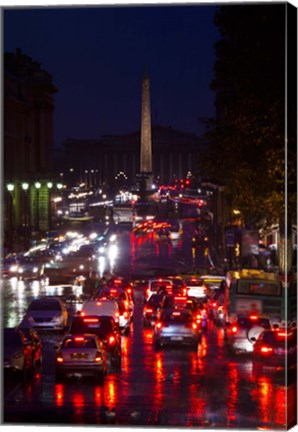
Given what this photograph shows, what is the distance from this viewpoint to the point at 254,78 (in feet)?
114

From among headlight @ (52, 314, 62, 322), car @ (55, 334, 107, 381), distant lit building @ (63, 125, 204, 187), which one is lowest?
car @ (55, 334, 107, 381)

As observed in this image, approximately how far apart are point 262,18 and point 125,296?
13.1 meters

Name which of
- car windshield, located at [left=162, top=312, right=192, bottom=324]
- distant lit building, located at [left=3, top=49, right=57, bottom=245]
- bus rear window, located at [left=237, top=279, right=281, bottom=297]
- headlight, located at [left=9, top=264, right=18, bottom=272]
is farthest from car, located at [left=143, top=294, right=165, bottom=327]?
car windshield, located at [left=162, top=312, right=192, bottom=324]

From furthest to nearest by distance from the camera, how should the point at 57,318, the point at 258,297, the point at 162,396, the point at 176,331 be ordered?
the point at 258,297, the point at 57,318, the point at 176,331, the point at 162,396

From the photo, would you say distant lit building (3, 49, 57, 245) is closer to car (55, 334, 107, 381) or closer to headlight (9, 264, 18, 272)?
headlight (9, 264, 18, 272)

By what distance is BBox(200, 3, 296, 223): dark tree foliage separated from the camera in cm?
3145

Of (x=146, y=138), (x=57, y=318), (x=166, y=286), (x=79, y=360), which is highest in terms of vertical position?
(x=146, y=138)

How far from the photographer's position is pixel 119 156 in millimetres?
27422

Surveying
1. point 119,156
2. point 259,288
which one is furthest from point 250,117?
point 119,156

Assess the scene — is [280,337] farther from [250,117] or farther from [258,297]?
[250,117]

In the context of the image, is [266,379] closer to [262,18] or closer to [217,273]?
[262,18]

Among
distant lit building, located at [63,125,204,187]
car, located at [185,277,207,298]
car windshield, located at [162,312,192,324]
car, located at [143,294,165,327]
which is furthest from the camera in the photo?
car, located at [185,277,207,298]

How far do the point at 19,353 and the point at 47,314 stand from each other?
7020 mm

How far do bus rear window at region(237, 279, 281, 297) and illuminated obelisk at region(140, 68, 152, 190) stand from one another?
168 inches
